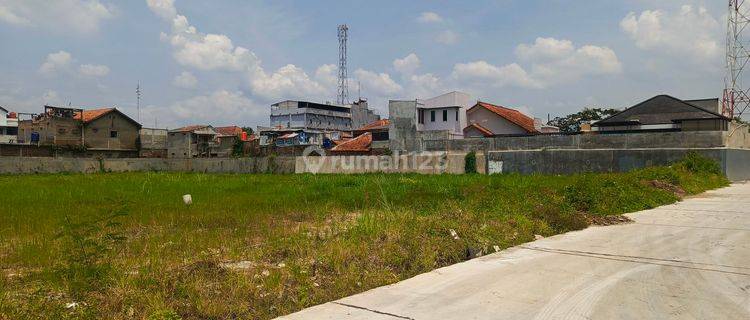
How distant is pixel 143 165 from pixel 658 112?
43414 mm

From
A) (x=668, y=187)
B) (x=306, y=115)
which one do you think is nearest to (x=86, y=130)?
(x=306, y=115)

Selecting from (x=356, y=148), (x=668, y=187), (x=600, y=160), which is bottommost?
(x=668, y=187)

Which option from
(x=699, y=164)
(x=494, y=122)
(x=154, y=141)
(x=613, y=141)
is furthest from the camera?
(x=154, y=141)

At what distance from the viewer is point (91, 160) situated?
39.3 meters

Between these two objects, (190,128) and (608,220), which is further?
(190,128)

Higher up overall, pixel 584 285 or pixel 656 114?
pixel 656 114

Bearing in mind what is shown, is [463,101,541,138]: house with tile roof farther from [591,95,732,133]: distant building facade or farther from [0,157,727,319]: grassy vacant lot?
[0,157,727,319]: grassy vacant lot

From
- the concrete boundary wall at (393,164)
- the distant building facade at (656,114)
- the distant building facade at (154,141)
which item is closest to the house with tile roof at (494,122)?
the distant building facade at (656,114)

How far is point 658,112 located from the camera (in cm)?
4012

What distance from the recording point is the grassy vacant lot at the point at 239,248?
13.6 ft

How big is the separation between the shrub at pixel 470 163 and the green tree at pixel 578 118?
29.0 m

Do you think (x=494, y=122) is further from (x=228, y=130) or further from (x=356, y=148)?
(x=228, y=130)

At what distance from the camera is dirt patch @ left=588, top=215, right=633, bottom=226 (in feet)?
30.9

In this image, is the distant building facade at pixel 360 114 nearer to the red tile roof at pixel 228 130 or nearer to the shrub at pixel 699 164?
the red tile roof at pixel 228 130
